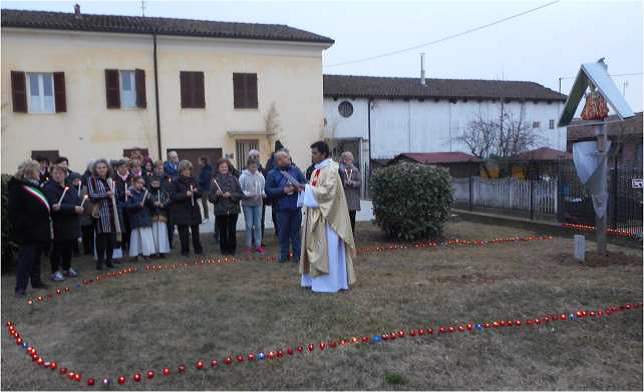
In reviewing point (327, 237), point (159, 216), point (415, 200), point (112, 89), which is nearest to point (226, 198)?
point (159, 216)

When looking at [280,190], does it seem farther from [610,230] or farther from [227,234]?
[610,230]

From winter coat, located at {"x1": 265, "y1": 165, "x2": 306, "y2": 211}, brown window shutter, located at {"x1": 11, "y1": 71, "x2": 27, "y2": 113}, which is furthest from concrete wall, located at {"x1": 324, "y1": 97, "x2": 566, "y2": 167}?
winter coat, located at {"x1": 265, "y1": 165, "x2": 306, "y2": 211}

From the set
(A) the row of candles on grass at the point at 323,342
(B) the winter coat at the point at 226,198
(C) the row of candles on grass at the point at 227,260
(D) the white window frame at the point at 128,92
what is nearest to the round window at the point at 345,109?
(D) the white window frame at the point at 128,92

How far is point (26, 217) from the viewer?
6.66 metres

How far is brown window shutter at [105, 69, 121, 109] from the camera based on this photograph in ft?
71.9

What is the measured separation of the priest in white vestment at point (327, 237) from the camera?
21.1 ft

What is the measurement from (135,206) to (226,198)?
1.47 meters

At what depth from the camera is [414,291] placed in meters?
6.44

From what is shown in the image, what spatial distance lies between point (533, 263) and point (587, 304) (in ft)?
7.61

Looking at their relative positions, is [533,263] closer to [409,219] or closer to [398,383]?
[409,219]

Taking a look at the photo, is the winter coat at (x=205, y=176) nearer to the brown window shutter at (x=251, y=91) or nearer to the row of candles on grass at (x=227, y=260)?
the row of candles on grass at (x=227, y=260)

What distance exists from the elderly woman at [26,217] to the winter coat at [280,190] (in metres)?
3.19

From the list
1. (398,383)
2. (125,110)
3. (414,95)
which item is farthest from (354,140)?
(398,383)

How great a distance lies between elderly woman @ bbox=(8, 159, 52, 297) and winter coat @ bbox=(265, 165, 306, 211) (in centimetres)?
319
